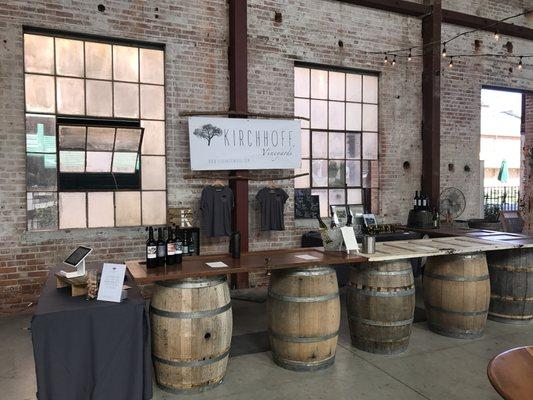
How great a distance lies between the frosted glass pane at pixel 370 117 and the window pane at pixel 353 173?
1.97 ft

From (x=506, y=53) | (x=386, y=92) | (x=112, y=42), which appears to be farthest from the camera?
(x=506, y=53)

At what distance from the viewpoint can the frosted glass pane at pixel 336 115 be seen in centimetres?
692

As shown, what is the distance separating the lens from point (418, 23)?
746 cm

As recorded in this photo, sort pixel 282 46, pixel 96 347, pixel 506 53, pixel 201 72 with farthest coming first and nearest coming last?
pixel 506 53 → pixel 282 46 → pixel 201 72 → pixel 96 347

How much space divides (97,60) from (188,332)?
386 cm

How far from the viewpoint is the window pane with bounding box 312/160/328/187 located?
6824mm

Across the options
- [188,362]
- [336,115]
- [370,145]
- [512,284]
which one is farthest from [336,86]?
[188,362]

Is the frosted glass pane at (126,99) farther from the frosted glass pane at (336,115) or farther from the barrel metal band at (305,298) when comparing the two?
the barrel metal band at (305,298)

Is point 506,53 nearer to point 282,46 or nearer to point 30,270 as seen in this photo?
point 282,46

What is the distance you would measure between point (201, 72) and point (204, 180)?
56.3 inches

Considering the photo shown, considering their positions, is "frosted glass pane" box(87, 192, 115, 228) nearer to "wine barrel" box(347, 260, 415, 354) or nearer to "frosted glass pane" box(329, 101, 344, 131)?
"wine barrel" box(347, 260, 415, 354)

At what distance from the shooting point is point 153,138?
5773 mm

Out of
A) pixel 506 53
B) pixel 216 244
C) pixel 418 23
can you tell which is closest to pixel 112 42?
pixel 216 244

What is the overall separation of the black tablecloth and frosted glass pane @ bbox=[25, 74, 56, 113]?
10.2 ft
